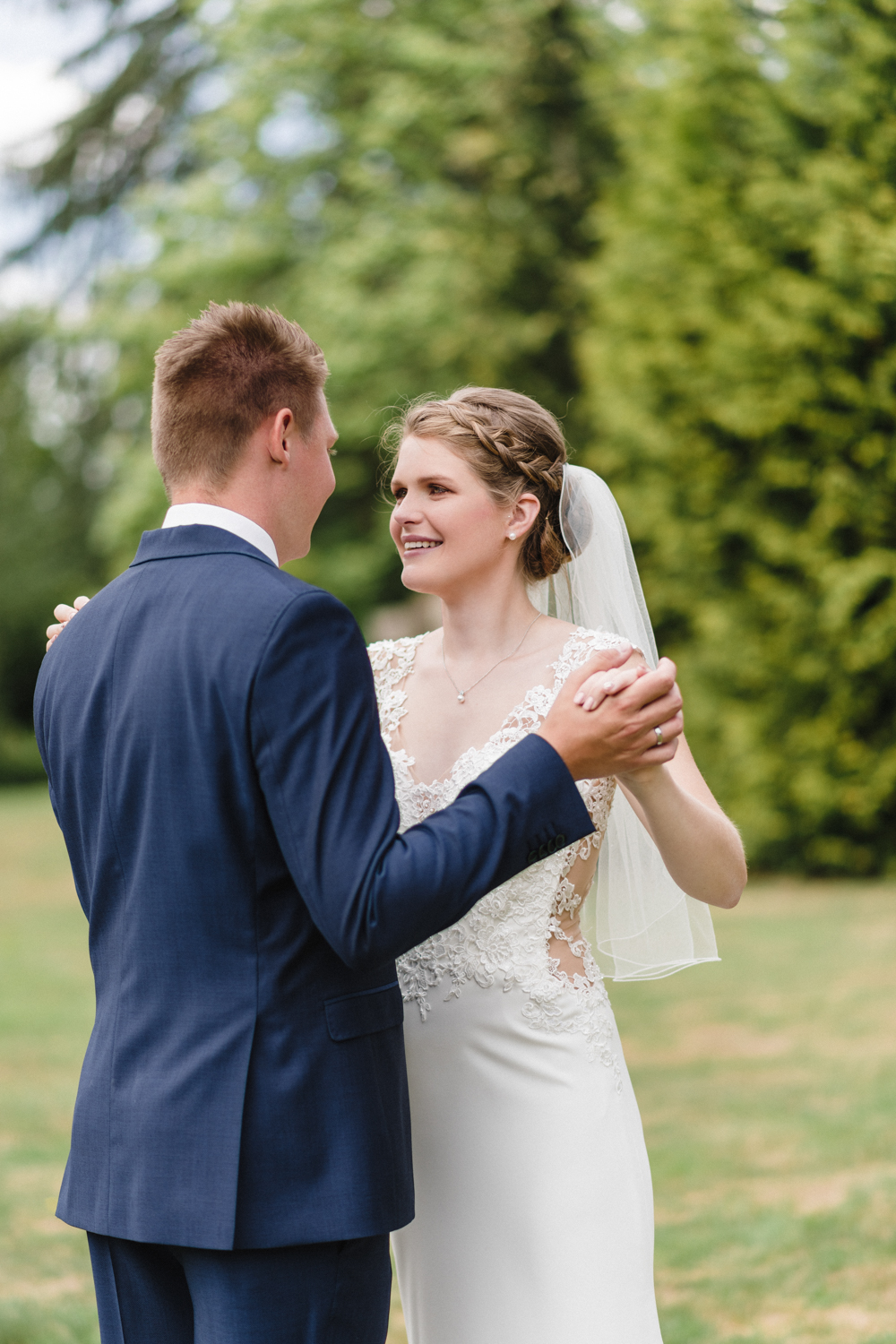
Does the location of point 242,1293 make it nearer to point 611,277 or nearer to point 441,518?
point 441,518

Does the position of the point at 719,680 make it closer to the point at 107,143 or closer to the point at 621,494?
the point at 621,494

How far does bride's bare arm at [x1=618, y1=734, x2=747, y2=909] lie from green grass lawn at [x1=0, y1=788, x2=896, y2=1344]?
0.86m

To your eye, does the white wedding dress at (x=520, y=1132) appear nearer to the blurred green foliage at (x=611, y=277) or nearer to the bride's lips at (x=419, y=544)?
the bride's lips at (x=419, y=544)

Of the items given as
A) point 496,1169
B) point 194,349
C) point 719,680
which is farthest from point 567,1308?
point 719,680

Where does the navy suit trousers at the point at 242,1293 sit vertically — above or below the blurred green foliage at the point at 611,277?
above

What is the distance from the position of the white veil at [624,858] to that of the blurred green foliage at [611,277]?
11.4 feet

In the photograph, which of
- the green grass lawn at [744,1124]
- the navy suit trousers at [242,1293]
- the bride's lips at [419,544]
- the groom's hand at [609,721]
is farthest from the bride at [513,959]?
the navy suit trousers at [242,1293]

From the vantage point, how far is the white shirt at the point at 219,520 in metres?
1.92

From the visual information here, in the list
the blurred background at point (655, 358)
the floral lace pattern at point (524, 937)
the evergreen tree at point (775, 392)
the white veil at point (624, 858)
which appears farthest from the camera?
the evergreen tree at point (775, 392)

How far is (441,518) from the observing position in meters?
2.68

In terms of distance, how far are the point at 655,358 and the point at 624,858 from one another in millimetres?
8986

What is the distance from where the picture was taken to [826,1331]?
4.02m

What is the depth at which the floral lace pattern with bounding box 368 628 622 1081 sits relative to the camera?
2541mm

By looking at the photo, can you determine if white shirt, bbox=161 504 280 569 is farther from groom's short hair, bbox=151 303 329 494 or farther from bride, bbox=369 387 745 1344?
bride, bbox=369 387 745 1344
